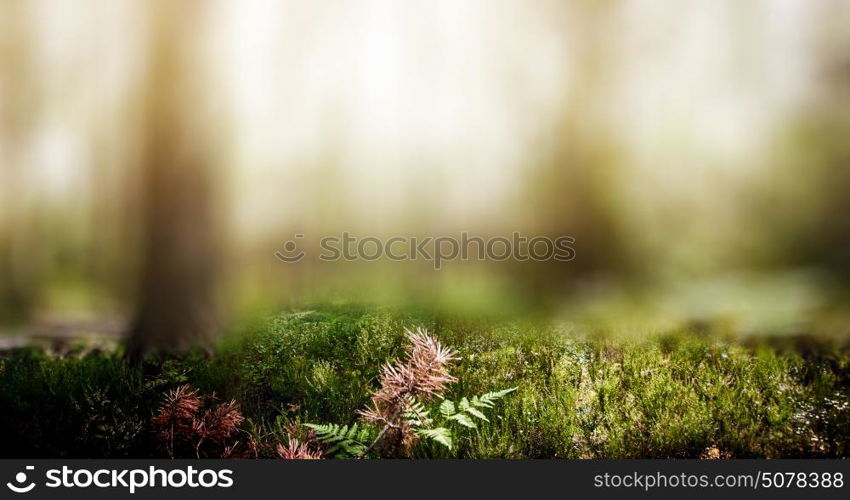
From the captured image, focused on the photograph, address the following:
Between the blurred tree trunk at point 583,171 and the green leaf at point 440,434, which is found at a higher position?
the blurred tree trunk at point 583,171

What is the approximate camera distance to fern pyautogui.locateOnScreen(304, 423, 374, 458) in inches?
47.3

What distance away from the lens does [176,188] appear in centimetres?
133

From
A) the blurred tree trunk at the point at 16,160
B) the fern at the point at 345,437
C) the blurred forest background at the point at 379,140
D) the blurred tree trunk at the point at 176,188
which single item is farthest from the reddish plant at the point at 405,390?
the blurred tree trunk at the point at 16,160

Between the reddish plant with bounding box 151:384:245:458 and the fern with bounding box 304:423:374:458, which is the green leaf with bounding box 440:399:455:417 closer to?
the fern with bounding box 304:423:374:458

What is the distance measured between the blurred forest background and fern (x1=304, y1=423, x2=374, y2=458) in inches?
12.5

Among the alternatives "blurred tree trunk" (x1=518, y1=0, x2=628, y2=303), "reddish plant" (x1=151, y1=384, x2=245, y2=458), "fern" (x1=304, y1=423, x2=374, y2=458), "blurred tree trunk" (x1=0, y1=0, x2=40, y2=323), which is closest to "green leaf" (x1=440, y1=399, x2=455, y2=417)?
"fern" (x1=304, y1=423, x2=374, y2=458)

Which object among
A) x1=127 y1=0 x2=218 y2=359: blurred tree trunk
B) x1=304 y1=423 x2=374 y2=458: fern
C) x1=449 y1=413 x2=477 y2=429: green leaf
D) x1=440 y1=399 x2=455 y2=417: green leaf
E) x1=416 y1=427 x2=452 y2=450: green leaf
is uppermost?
x1=127 y1=0 x2=218 y2=359: blurred tree trunk

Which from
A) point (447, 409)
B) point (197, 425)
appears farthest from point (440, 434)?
point (197, 425)

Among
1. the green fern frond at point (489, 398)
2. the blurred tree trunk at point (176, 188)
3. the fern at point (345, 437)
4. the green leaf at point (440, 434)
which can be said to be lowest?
the fern at point (345, 437)

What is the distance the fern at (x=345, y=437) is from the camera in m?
1.20

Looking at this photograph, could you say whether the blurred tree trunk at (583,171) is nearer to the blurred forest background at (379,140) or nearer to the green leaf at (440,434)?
the blurred forest background at (379,140)

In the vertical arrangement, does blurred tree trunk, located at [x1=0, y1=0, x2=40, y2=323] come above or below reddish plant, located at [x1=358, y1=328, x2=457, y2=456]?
above

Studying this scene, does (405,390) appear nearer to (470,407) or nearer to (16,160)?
(470,407)

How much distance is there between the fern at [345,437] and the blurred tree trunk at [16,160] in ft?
2.73
